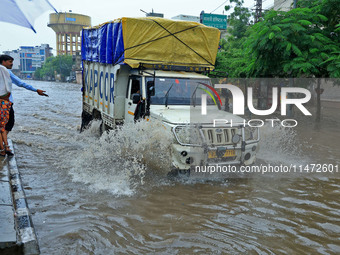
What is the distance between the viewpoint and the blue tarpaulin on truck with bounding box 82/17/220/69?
26.8ft

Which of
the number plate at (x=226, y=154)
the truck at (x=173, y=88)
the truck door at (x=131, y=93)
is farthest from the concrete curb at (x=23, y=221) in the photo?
the number plate at (x=226, y=154)

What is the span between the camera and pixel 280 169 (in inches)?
316

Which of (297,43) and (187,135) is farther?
(297,43)

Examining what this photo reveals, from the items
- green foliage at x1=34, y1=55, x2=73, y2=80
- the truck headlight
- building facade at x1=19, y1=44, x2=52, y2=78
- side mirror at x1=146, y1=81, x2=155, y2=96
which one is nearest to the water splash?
the truck headlight

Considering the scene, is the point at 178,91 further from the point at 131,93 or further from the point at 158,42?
the point at 158,42

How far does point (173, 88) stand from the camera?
788 cm

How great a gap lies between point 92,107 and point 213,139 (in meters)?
6.11

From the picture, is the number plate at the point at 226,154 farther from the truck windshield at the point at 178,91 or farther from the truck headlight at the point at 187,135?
the truck windshield at the point at 178,91

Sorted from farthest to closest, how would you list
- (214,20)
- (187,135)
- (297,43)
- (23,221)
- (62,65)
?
(62,65), (214,20), (297,43), (187,135), (23,221)

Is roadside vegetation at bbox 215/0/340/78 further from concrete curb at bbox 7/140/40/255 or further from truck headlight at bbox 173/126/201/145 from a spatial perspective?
concrete curb at bbox 7/140/40/255

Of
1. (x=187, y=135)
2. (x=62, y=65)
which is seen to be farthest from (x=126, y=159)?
(x=62, y=65)

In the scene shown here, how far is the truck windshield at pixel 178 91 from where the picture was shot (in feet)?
25.3

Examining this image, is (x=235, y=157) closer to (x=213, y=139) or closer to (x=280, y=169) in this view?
(x=213, y=139)

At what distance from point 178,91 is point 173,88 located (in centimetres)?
13
